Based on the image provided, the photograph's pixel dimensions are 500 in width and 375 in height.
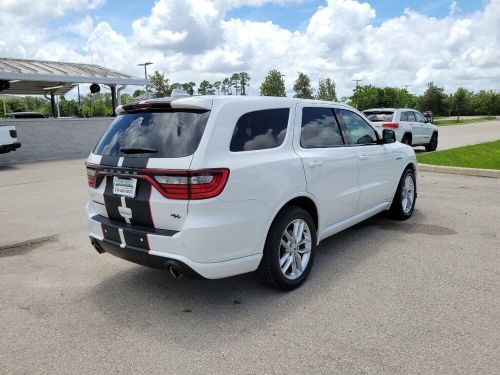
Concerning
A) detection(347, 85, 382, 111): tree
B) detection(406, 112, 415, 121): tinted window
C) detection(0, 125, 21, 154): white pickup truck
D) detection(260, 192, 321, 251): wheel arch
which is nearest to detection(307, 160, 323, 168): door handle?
detection(260, 192, 321, 251): wheel arch

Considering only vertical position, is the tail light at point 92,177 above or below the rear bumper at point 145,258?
above

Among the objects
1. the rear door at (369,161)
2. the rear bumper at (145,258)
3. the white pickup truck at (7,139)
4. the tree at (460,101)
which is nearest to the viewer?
→ the rear bumper at (145,258)

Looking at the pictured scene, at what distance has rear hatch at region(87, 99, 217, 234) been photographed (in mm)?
3234

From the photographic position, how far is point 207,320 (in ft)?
11.3

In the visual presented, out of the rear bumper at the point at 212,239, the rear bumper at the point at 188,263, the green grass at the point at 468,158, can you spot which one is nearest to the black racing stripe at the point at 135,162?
the rear bumper at the point at 212,239

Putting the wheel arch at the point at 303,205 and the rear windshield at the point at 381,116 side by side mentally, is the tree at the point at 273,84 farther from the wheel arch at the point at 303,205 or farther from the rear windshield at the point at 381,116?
the wheel arch at the point at 303,205

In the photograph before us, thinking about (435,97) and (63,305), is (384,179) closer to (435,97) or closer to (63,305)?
(63,305)

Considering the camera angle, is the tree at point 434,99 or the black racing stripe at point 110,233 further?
the tree at point 434,99

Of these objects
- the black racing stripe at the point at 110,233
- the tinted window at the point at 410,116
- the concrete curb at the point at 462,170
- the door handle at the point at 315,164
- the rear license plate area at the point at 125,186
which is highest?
the tinted window at the point at 410,116

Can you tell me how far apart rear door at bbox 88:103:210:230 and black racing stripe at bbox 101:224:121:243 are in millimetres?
93

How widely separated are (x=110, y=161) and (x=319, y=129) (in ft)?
6.92

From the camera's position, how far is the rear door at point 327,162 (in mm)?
4125

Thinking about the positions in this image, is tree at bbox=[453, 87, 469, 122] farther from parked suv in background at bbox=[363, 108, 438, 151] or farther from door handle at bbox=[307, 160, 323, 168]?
door handle at bbox=[307, 160, 323, 168]

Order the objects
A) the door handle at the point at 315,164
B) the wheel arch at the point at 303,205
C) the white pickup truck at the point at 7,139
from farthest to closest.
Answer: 1. the white pickup truck at the point at 7,139
2. the door handle at the point at 315,164
3. the wheel arch at the point at 303,205
